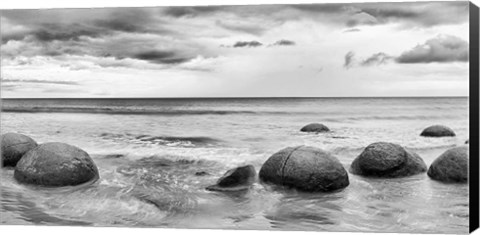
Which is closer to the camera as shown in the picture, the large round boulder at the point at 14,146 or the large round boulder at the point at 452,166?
the large round boulder at the point at 452,166

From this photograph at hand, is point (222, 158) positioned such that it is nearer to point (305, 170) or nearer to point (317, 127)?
point (305, 170)

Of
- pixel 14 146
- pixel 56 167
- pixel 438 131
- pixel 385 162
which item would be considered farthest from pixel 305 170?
pixel 14 146

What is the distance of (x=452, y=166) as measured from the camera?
704 cm

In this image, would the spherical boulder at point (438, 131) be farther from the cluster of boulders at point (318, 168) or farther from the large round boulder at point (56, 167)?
the large round boulder at point (56, 167)

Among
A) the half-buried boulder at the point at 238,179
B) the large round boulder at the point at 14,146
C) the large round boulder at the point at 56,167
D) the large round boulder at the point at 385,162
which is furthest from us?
the large round boulder at the point at 14,146

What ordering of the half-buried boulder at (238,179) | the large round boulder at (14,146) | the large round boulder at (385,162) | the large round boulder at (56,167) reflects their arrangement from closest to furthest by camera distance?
the large round boulder at (385,162), the half-buried boulder at (238,179), the large round boulder at (56,167), the large round boulder at (14,146)

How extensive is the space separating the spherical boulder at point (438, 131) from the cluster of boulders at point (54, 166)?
3.17 m

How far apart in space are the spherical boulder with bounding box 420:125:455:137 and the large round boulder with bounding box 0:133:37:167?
12.6 feet

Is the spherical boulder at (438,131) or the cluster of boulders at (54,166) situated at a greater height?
the spherical boulder at (438,131)

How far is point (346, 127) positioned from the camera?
7.36 metres

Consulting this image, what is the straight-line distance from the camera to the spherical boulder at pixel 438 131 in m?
7.03

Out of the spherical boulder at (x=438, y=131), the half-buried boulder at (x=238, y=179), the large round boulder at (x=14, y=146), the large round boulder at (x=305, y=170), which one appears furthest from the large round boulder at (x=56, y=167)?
the spherical boulder at (x=438, y=131)

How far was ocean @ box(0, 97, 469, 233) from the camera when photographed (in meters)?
7.09

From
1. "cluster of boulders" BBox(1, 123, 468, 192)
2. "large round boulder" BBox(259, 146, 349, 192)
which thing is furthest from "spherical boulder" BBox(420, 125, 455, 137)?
"large round boulder" BBox(259, 146, 349, 192)
